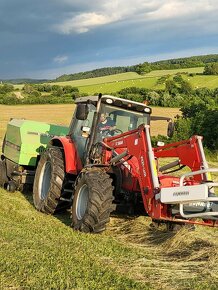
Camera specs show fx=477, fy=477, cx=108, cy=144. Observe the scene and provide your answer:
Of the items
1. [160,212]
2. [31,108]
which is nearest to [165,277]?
[160,212]

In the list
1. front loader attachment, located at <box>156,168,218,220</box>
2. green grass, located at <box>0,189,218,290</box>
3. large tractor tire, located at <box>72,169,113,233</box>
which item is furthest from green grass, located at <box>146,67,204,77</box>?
front loader attachment, located at <box>156,168,218,220</box>

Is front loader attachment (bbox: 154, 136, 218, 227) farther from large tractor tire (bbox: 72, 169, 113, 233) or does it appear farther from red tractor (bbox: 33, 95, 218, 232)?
large tractor tire (bbox: 72, 169, 113, 233)

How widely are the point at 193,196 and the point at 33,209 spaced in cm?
384

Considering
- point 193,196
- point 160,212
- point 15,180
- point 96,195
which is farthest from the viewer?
point 15,180

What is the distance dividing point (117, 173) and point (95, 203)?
3.04 feet

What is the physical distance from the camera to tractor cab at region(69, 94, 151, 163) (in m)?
7.56

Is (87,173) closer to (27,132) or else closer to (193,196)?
(193,196)

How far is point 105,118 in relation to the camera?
7680 mm

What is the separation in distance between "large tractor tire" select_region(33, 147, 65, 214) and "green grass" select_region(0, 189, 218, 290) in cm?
55

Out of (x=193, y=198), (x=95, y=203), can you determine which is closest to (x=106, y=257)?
(x=193, y=198)

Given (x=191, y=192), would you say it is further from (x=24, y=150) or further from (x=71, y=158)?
(x=24, y=150)

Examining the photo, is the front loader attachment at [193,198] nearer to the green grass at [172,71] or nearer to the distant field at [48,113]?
the distant field at [48,113]

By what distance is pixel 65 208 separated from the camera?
8078 mm

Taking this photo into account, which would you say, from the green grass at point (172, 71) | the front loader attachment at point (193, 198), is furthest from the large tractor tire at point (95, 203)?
the green grass at point (172, 71)
